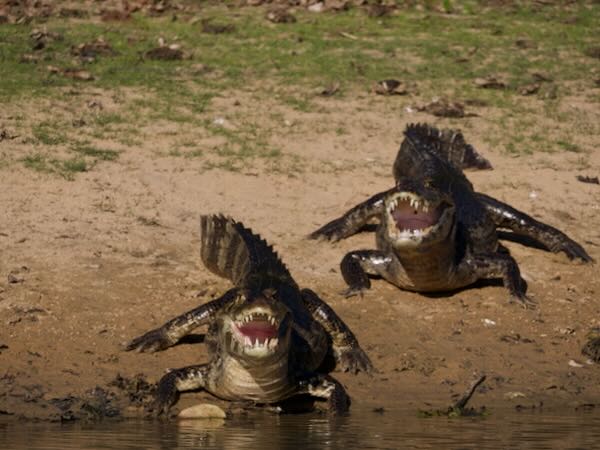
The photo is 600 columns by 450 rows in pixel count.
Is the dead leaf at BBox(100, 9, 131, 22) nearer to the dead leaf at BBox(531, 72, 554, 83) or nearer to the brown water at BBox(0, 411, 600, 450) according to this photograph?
the dead leaf at BBox(531, 72, 554, 83)

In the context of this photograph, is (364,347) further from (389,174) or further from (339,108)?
(339,108)

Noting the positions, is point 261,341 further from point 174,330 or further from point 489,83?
point 489,83

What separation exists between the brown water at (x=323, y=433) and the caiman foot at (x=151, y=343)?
3.42 feet

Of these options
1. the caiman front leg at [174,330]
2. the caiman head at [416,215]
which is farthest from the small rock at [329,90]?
the caiman front leg at [174,330]

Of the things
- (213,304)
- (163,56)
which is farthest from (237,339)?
(163,56)

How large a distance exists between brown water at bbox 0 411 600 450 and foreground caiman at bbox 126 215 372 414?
8.4 inches

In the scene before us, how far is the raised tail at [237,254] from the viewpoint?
9.58 metres

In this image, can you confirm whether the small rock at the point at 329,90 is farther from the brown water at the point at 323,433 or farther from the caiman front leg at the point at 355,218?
the brown water at the point at 323,433

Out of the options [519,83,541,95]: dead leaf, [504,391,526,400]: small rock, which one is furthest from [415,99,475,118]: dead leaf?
[504,391,526,400]: small rock

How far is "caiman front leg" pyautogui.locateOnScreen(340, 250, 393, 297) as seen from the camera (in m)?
10.7

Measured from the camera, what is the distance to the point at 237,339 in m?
8.18

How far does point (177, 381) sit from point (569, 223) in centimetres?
492

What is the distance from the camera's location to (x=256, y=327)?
26.8ft

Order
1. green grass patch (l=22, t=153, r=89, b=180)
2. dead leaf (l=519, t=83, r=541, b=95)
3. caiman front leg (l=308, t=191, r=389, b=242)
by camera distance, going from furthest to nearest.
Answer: dead leaf (l=519, t=83, r=541, b=95)
green grass patch (l=22, t=153, r=89, b=180)
caiman front leg (l=308, t=191, r=389, b=242)
